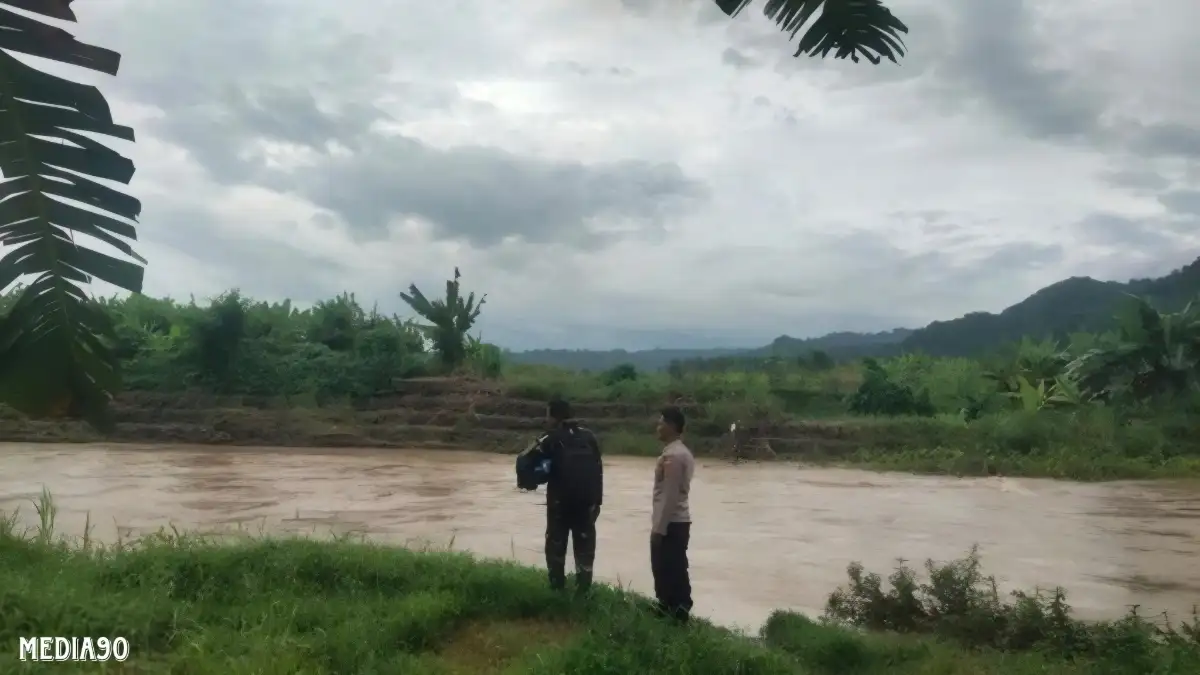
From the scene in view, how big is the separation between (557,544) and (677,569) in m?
0.70

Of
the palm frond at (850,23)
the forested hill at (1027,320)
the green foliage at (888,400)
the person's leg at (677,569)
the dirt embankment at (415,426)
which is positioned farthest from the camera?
the forested hill at (1027,320)

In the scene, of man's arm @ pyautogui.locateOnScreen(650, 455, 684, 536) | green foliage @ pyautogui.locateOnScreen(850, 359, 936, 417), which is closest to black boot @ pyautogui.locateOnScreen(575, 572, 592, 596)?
man's arm @ pyautogui.locateOnScreen(650, 455, 684, 536)

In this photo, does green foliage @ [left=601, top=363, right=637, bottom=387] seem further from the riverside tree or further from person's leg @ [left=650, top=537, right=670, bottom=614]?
the riverside tree

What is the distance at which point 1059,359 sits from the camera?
25891mm

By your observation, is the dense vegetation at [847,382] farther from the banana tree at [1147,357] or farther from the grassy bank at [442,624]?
the grassy bank at [442,624]

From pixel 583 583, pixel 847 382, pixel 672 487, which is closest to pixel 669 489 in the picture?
pixel 672 487

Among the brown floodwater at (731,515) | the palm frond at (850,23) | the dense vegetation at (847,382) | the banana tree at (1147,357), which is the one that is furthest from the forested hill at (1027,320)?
the palm frond at (850,23)

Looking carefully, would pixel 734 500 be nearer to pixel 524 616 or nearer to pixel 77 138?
pixel 524 616

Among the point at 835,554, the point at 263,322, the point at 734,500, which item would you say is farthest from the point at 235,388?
the point at 835,554

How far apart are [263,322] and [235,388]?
181cm

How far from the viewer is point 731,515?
13.3 meters

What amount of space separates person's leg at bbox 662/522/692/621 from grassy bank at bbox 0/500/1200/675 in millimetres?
173

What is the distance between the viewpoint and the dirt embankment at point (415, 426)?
21.6 m

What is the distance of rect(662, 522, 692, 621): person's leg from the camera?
18.6ft
